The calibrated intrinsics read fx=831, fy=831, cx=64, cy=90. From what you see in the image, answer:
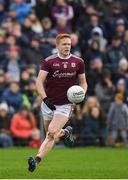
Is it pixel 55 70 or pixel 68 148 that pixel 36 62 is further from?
pixel 55 70

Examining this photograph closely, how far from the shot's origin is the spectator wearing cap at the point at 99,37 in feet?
82.0

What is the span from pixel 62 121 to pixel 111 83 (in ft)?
34.5

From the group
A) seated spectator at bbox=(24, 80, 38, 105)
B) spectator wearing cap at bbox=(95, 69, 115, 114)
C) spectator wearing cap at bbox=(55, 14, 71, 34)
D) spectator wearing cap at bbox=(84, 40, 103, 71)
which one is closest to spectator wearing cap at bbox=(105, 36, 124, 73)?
spectator wearing cap at bbox=(84, 40, 103, 71)

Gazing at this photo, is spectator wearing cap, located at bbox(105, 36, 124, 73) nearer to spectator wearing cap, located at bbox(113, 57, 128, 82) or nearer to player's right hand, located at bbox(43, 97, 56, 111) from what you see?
spectator wearing cap, located at bbox(113, 57, 128, 82)

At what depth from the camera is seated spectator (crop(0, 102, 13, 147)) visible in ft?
72.1

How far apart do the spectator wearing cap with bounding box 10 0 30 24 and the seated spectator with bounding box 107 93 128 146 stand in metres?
4.51

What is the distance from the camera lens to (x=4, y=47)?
24078 mm

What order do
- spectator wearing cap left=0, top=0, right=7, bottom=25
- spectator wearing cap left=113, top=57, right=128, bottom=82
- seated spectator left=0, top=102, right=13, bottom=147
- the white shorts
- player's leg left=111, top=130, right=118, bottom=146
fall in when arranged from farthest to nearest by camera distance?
spectator wearing cap left=0, top=0, right=7, bottom=25, spectator wearing cap left=113, top=57, right=128, bottom=82, player's leg left=111, top=130, right=118, bottom=146, seated spectator left=0, top=102, right=13, bottom=147, the white shorts

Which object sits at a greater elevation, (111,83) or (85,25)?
(85,25)

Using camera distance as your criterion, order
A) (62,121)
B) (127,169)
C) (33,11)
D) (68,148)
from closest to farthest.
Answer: (62,121) < (127,169) < (68,148) < (33,11)

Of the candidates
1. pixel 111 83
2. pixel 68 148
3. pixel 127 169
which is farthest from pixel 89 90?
pixel 127 169

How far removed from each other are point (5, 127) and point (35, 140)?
2.92 feet

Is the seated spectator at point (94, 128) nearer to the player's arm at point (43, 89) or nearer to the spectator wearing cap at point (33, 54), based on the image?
the spectator wearing cap at point (33, 54)

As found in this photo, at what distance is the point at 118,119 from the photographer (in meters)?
22.7
